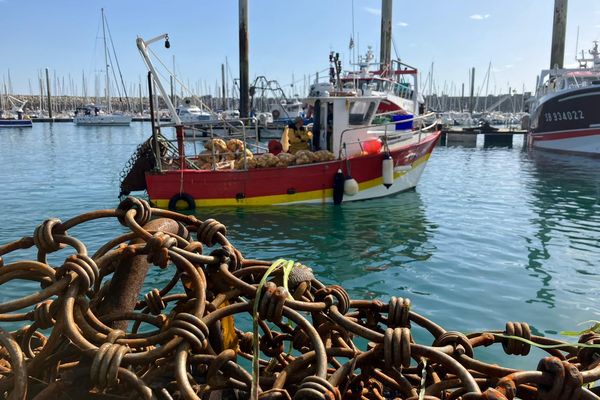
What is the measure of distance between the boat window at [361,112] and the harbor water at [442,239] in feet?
6.43

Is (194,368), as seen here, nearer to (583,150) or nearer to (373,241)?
(373,241)

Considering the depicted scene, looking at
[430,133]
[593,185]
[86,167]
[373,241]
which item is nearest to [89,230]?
[373,241]

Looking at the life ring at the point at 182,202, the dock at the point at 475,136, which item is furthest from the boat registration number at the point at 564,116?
the life ring at the point at 182,202

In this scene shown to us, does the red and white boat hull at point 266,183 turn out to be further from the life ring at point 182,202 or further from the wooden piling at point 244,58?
the wooden piling at point 244,58

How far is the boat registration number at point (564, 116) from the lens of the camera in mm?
22263

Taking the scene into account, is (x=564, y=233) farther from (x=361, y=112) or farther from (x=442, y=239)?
(x=361, y=112)

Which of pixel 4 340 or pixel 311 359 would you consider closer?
pixel 4 340

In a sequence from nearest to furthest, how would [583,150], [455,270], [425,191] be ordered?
[455,270] < [425,191] < [583,150]

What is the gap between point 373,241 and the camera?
8.31 m

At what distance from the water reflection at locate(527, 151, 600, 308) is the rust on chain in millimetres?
4470

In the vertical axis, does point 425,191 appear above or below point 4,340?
below

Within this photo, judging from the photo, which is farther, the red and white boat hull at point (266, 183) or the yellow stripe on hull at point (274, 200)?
the yellow stripe on hull at point (274, 200)

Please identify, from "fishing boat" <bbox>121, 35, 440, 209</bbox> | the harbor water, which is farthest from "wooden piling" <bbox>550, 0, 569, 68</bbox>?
"fishing boat" <bbox>121, 35, 440, 209</bbox>

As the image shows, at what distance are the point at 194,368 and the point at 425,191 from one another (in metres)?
12.6
